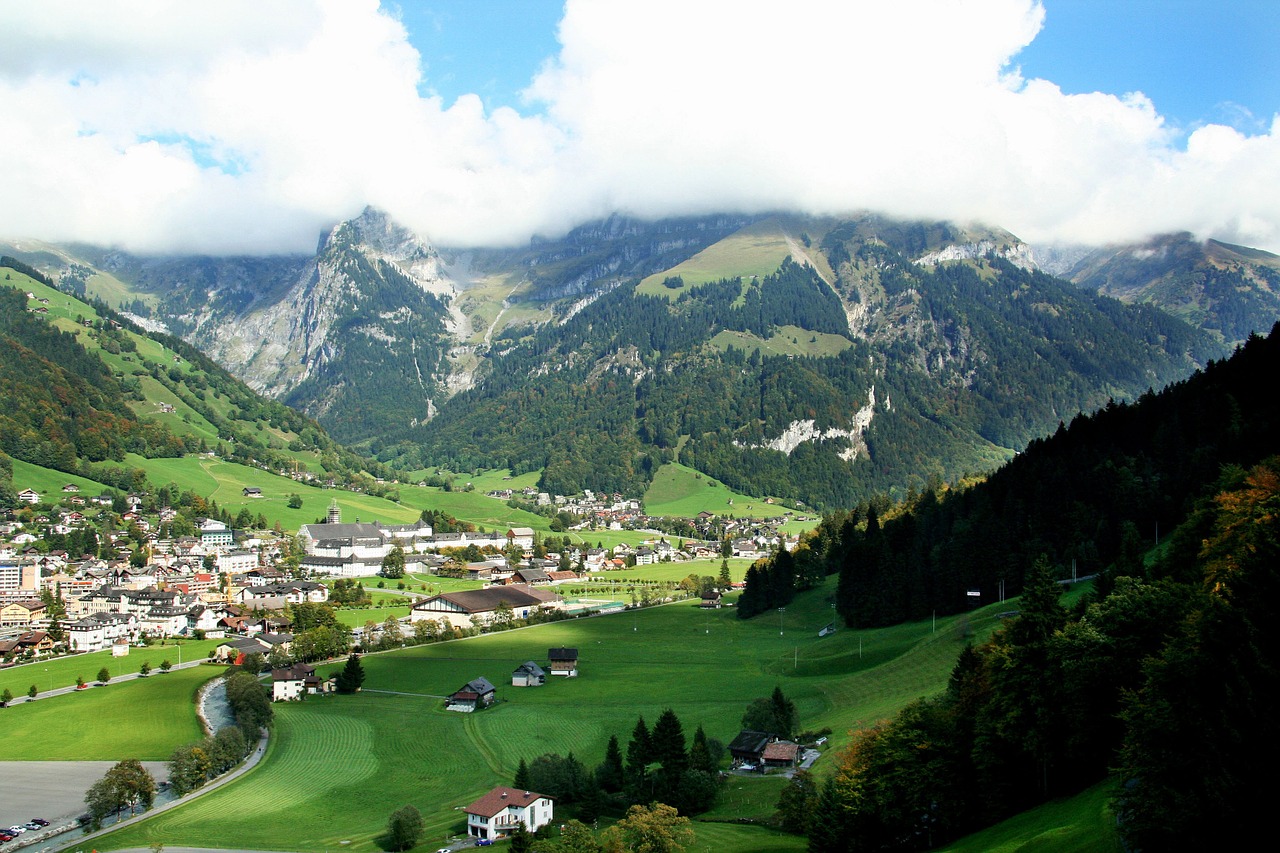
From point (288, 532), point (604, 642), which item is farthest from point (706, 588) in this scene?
point (288, 532)

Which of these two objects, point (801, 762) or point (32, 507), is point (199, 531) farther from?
point (801, 762)

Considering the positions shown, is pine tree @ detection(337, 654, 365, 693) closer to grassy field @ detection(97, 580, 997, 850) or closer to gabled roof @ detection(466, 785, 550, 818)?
grassy field @ detection(97, 580, 997, 850)

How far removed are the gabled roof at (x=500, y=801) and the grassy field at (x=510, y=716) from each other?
1.47 metres

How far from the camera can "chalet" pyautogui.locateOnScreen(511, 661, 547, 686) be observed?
66.2m

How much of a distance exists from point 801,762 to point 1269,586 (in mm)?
25784

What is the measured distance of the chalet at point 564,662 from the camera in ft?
227

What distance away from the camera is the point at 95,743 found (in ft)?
180

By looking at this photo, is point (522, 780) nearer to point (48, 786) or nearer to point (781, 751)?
point (781, 751)

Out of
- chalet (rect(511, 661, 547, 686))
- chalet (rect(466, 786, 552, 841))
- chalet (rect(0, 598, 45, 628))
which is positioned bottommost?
chalet (rect(466, 786, 552, 841))

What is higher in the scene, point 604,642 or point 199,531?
point 199,531

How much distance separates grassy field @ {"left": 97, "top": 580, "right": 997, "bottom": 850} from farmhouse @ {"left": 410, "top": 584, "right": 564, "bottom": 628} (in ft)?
39.9

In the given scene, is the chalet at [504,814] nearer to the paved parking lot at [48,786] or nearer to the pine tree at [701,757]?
the pine tree at [701,757]

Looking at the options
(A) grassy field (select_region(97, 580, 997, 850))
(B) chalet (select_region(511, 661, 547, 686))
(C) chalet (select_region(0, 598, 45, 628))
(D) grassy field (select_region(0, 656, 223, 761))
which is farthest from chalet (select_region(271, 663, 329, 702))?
(C) chalet (select_region(0, 598, 45, 628))

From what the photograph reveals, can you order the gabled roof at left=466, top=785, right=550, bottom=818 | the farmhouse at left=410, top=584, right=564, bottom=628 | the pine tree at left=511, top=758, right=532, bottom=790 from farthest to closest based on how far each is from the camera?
1. the farmhouse at left=410, top=584, right=564, bottom=628
2. the pine tree at left=511, top=758, right=532, bottom=790
3. the gabled roof at left=466, top=785, right=550, bottom=818
